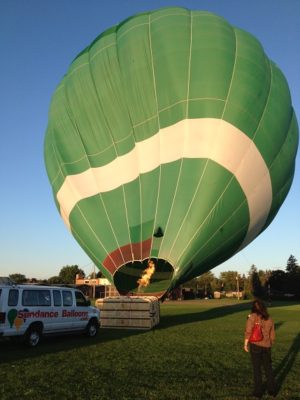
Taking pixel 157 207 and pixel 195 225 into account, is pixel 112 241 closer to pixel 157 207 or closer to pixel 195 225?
pixel 157 207

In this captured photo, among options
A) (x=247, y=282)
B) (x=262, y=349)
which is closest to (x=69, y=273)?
(x=247, y=282)

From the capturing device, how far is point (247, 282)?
97.4 meters

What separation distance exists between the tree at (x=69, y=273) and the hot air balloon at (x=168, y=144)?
85.3 meters

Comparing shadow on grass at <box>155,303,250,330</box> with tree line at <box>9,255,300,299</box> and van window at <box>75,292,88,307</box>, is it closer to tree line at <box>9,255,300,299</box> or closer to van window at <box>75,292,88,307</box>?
van window at <box>75,292,88,307</box>

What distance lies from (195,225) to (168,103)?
3.96m

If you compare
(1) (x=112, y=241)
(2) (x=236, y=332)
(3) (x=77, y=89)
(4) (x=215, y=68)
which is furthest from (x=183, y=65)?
(2) (x=236, y=332)

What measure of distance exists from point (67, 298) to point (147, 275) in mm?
2898

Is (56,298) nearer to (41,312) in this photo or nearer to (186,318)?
(41,312)

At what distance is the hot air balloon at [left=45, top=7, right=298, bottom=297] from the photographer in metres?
13.5

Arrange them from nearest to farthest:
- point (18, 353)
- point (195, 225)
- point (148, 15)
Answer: point (18, 353)
point (195, 225)
point (148, 15)

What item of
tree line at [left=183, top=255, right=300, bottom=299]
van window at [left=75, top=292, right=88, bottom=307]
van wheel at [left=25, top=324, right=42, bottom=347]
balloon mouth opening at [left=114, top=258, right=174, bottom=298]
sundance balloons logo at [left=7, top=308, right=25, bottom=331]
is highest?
tree line at [left=183, top=255, right=300, bottom=299]

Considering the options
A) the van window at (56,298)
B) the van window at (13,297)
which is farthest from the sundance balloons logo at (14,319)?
the van window at (56,298)

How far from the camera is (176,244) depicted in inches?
531

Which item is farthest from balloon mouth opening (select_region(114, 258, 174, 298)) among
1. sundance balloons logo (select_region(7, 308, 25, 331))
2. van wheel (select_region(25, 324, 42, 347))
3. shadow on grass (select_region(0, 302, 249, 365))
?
sundance balloons logo (select_region(7, 308, 25, 331))
